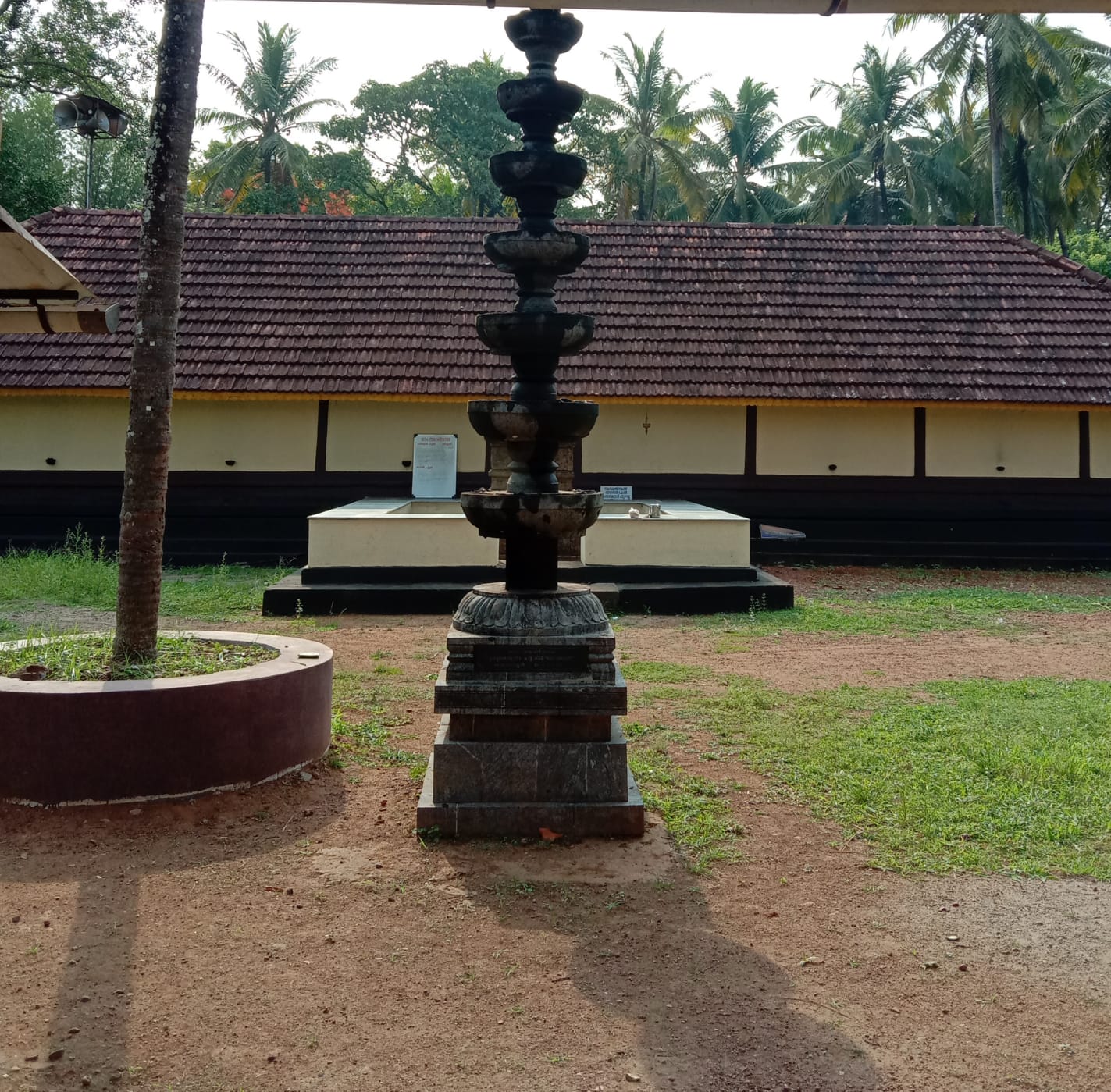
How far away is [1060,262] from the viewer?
1603 centimetres

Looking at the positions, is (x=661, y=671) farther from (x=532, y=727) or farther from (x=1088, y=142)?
(x=1088, y=142)

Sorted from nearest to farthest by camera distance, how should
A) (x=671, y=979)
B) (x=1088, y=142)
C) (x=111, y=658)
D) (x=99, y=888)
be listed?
1. (x=671, y=979)
2. (x=99, y=888)
3. (x=111, y=658)
4. (x=1088, y=142)

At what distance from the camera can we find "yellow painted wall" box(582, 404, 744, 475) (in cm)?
1448

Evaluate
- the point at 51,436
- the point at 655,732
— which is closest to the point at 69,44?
the point at 51,436

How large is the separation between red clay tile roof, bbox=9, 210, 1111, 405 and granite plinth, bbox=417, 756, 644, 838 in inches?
381

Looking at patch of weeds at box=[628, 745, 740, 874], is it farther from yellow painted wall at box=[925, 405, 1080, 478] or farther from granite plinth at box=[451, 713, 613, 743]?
yellow painted wall at box=[925, 405, 1080, 478]

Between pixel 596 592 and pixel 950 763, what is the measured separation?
→ 17.4ft

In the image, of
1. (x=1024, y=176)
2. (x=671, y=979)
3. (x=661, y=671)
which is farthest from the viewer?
(x=1024, y=176)

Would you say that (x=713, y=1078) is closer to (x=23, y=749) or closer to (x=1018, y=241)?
(x=23, y=749)

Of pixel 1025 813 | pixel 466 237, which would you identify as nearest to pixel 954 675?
pixel 1025 813

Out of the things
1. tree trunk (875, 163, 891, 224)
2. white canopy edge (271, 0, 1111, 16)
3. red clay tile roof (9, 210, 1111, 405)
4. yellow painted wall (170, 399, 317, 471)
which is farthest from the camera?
tree trunk (875, 163, 891, 224)

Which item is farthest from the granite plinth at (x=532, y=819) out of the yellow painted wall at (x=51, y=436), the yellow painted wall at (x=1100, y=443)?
the yellow painted wall at (x=1100, y=443)

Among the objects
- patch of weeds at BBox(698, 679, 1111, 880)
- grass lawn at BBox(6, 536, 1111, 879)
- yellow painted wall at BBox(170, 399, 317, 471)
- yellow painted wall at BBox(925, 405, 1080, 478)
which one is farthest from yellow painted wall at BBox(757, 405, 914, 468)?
patch of weeds at BBox(698, 679, 1111, 880)

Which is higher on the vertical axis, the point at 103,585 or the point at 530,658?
the point at 103,585
